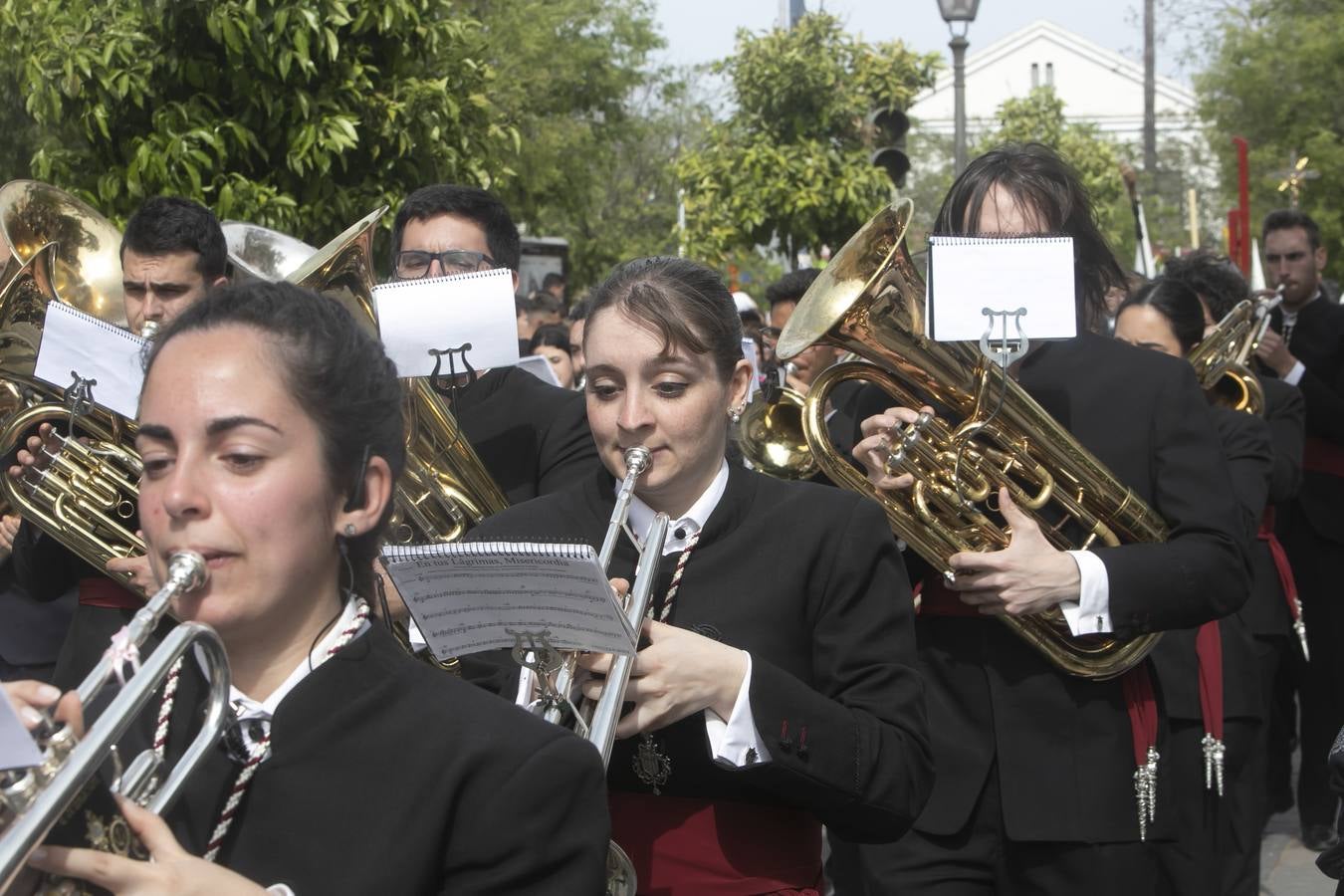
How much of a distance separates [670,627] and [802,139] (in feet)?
41.5

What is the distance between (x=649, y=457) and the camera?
3.02 metres

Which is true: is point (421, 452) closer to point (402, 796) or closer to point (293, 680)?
point (293, 680)

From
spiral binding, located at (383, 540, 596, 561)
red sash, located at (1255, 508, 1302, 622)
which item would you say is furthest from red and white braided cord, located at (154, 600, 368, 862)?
red sash, located at (1255, 508, 1302, 622)

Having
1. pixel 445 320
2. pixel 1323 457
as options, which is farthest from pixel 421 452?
pixel 1323 457

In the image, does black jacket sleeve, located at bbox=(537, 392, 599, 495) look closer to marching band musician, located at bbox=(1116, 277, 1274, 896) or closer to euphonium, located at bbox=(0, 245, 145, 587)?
euphonium, located at bbox=(0, 245, 145, 587)

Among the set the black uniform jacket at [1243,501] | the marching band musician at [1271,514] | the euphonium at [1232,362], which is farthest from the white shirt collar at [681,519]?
the marching band musician at [1271,514]

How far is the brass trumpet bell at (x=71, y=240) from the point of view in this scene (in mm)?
5066

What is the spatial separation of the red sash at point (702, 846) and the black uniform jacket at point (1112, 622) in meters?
0.79

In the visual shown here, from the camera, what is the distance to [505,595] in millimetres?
2514

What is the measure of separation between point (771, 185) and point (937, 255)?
36.9 feet

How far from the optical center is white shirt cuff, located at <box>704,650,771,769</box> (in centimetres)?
281

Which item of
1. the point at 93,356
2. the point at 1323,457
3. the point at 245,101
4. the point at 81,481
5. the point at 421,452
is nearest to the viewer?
the point at 93,356

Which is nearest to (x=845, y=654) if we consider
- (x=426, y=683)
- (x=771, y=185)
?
(x=426, y=683)

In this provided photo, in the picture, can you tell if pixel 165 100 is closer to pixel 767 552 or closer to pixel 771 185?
pixel 767 552
